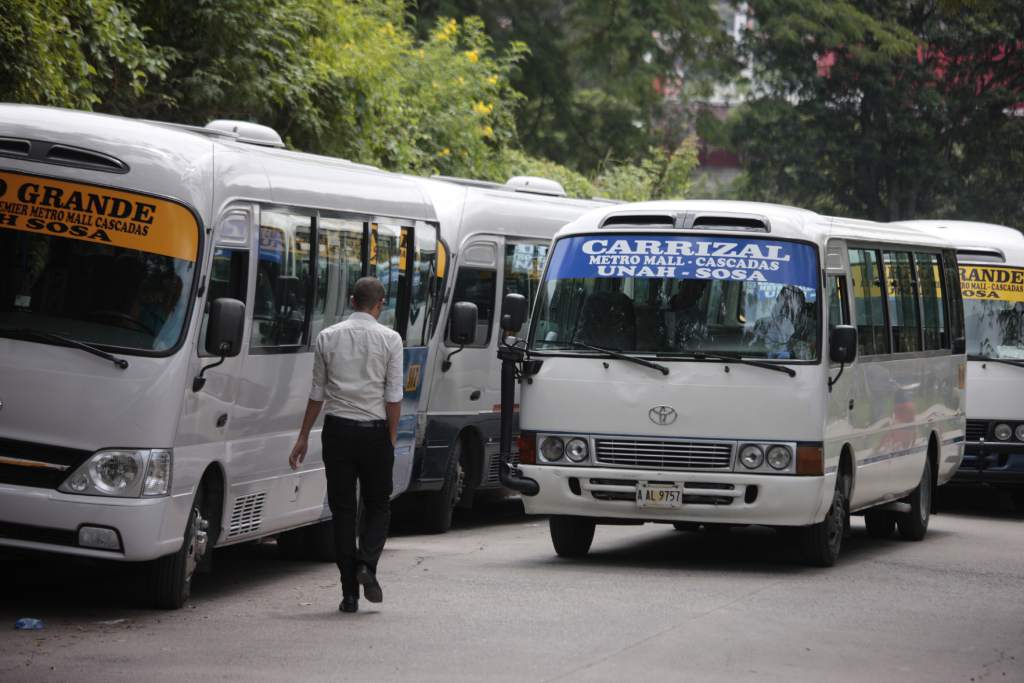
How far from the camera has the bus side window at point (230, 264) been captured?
37.1 ft

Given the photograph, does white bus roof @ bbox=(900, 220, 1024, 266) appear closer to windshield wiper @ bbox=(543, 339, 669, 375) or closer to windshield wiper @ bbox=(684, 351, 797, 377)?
windshield wiper @ bbox=(684, 351, 797, 377)

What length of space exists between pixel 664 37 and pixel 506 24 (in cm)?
332

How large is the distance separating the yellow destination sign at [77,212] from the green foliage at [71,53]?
3973 millimetres

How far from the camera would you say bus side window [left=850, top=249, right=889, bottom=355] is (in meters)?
15.1

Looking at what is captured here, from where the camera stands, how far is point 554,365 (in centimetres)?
1416

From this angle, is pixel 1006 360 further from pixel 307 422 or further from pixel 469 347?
pixel 307 422

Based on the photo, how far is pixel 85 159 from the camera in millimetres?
11031

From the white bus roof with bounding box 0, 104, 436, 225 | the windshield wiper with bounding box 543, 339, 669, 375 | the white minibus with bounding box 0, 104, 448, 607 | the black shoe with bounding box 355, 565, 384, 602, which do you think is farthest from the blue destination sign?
the black shoe with bounding box 355, 565, 384, 602

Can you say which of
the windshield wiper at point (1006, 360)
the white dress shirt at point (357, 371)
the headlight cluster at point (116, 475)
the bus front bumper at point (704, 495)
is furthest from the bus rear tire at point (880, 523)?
the headlight cluster at point (116, 475)

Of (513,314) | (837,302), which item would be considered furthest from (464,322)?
(837,302)

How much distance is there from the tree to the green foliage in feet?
82.1

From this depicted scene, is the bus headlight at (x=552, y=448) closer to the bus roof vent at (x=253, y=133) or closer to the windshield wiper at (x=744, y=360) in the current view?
the windshield wiper at (x=744, y=360)

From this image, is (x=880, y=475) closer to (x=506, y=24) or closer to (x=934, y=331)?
(x=934, y=331)

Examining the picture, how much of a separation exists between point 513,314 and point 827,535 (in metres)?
2.66
